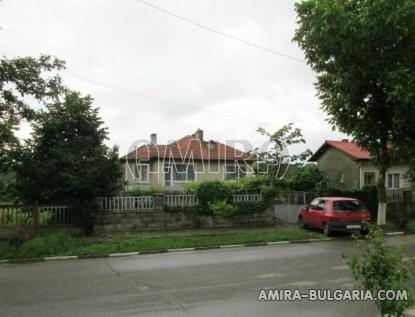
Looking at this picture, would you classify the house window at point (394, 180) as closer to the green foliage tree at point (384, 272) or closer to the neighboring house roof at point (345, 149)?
the neighboring house roof at point (345, 149)

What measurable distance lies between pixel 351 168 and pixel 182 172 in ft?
42.7

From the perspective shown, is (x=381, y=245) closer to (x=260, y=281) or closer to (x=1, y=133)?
(x=260, y=281)

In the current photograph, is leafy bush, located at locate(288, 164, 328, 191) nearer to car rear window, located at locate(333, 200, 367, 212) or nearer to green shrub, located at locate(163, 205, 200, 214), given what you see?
car rear window, located at locate(333, 200, 367, 212)

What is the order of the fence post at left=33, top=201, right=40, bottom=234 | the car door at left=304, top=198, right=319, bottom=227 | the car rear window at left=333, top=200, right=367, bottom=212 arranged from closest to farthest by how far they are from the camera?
the fence post at left=33, top=201, right=40, bottom=234 → the car rear window at left=333, top=200, right=367, bottom=212 → the car door at left=304, top=198, right=319, bottom=227

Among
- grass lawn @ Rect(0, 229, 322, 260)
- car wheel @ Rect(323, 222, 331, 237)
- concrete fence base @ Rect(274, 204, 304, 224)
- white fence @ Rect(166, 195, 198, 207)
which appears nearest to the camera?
grass lawn @ Rect(0, 229, 322, 260)

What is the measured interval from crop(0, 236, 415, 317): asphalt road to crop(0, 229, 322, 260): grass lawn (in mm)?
1140

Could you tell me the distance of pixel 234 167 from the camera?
3456 cm

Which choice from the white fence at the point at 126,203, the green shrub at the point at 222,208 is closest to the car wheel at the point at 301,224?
the green shrub at the point at 222,208

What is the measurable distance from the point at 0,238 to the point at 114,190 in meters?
4.78

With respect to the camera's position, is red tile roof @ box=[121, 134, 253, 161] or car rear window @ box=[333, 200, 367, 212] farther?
red tile roof @ box=[121, 134, 253, 161]

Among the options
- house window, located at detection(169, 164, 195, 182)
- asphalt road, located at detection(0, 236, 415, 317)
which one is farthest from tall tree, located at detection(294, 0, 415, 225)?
house window, located at detection(169, 164, 195, 182)

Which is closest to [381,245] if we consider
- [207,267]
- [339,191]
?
[207,267]

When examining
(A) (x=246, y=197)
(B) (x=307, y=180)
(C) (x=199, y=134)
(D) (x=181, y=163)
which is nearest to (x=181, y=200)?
(A) (x=246, y=197)

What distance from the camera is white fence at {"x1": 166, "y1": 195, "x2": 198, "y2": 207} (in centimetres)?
1867
